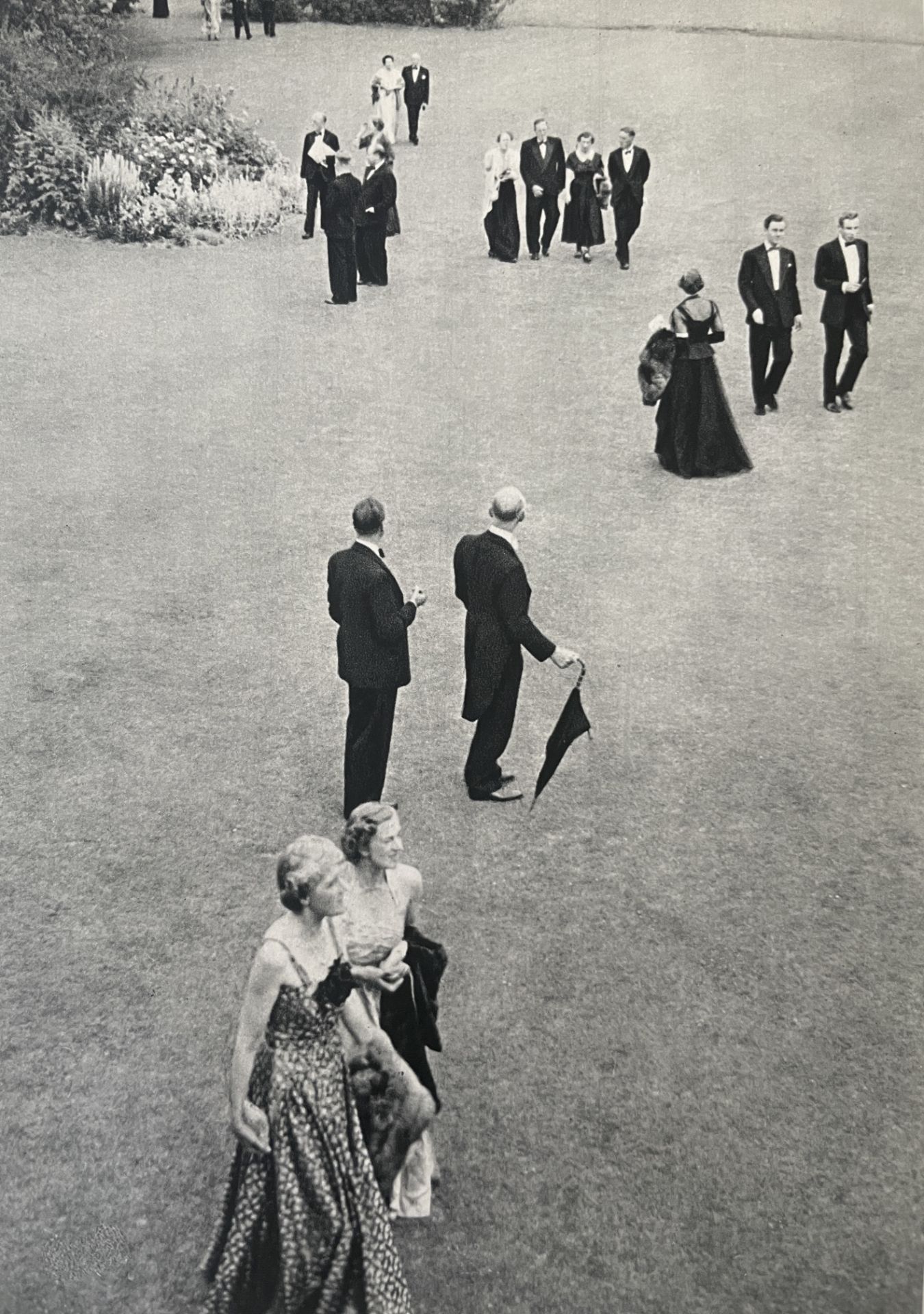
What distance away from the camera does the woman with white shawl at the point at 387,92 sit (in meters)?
12.0

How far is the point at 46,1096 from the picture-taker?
18.0 feet

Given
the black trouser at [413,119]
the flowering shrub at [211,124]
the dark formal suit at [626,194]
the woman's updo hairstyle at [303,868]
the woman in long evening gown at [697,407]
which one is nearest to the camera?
the woman's updo hairstyle at [303,868]

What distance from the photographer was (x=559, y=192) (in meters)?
15.9

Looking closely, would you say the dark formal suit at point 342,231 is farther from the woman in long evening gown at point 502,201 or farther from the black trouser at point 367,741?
the black trouser at point 367,741

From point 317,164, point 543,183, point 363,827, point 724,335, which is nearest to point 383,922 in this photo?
point 363,827

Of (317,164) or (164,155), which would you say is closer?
(317,164)

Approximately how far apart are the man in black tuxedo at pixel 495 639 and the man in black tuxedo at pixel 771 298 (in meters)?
5.42

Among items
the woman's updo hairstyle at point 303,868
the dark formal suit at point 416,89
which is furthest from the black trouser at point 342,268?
the woman's updo hairstyle at point 303,868

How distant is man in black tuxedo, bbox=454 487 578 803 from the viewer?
6.84 metres

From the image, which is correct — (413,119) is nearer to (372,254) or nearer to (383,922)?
(372,254)

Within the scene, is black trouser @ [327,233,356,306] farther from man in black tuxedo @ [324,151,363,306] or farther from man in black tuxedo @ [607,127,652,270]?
man in black tuxedo @ [607,127,652,270]

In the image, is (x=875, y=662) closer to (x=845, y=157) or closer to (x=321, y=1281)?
(x=845, y=157)

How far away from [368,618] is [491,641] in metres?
0.66

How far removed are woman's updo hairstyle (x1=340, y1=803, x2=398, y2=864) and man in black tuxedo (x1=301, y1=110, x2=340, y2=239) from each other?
10855mm
